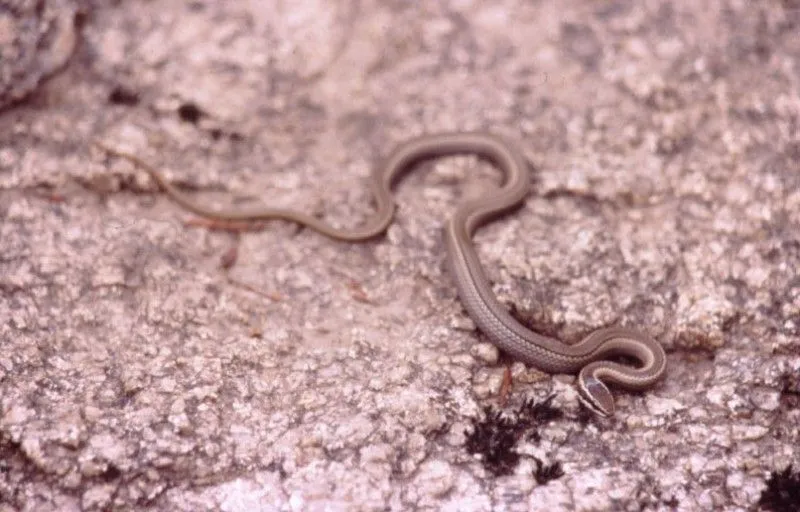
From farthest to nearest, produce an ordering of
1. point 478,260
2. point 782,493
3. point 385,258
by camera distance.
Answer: point 385,258
point 478,260
point 782,493

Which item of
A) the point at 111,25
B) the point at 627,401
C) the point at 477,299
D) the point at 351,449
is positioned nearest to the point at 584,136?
the point at 477,299

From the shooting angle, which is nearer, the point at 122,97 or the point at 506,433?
the point at 506,433

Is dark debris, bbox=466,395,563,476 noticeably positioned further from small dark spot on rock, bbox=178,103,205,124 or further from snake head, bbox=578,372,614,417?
small dark spot on rock, bbox=178,103,205,124

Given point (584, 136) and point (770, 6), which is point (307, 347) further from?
point (770, 6)

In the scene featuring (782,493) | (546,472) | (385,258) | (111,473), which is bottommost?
(111,473)

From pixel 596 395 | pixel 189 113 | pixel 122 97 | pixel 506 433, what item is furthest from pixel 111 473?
pixel 122 97

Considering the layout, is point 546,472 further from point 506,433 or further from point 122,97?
point 122,97

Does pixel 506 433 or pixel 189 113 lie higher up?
pixel 189 113
